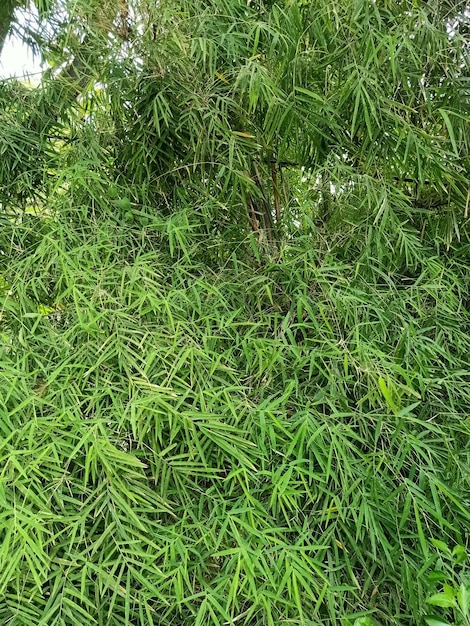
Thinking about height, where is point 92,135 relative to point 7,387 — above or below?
above

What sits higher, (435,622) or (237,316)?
(237,316)

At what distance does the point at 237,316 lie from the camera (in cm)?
128

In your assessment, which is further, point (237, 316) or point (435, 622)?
point (237, 316)

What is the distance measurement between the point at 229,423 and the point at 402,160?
2.90 feet

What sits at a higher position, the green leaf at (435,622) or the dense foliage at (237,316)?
the dense foliage at (237,316)

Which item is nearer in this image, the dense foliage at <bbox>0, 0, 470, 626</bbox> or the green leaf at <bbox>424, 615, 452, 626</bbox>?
the green leaf at <bbox>424, 615, 452, 626</bbox>

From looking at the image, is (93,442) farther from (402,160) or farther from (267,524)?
(402,160)

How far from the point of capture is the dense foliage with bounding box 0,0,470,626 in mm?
994

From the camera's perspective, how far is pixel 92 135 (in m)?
1.40

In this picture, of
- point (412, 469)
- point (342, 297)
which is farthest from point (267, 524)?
point (342, 297)

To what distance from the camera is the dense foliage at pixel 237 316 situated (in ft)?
3.26

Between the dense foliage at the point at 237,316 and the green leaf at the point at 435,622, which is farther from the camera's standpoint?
the dense foliage at the point at 237,316

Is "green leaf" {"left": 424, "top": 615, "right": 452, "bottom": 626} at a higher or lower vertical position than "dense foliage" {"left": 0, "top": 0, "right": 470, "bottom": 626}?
lower

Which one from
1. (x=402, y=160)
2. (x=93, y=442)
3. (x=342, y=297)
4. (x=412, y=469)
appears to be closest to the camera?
(x=93, y=442)
